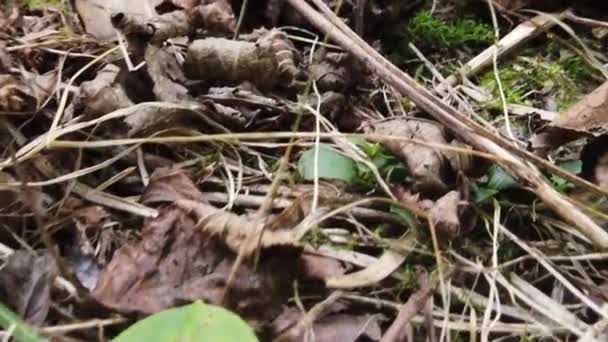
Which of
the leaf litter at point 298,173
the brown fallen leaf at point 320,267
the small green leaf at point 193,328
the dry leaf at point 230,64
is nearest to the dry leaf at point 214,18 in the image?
the leaf litter at point 298,173

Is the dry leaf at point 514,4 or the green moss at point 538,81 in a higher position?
the dry leaf at point 514,4

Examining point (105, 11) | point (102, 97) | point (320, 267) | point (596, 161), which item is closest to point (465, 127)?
point (596, 161)

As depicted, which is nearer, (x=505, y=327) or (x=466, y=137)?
(x=505, y=327)

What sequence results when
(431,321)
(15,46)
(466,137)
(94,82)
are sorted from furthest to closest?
(15,46) < (94,82) < (466,137) < (431,321)

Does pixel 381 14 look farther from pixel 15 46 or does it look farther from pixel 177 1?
pixel 15 46

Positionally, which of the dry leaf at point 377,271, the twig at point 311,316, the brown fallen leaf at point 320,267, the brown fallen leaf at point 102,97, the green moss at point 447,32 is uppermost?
the brown fallen leaf at point 102,97

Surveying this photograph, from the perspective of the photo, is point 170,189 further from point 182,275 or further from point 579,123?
point 579,123

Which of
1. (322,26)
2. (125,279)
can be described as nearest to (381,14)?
(322,26)

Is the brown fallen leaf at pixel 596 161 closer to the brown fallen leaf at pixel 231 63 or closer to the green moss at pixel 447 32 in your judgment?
the green moss at pixel 447 32
